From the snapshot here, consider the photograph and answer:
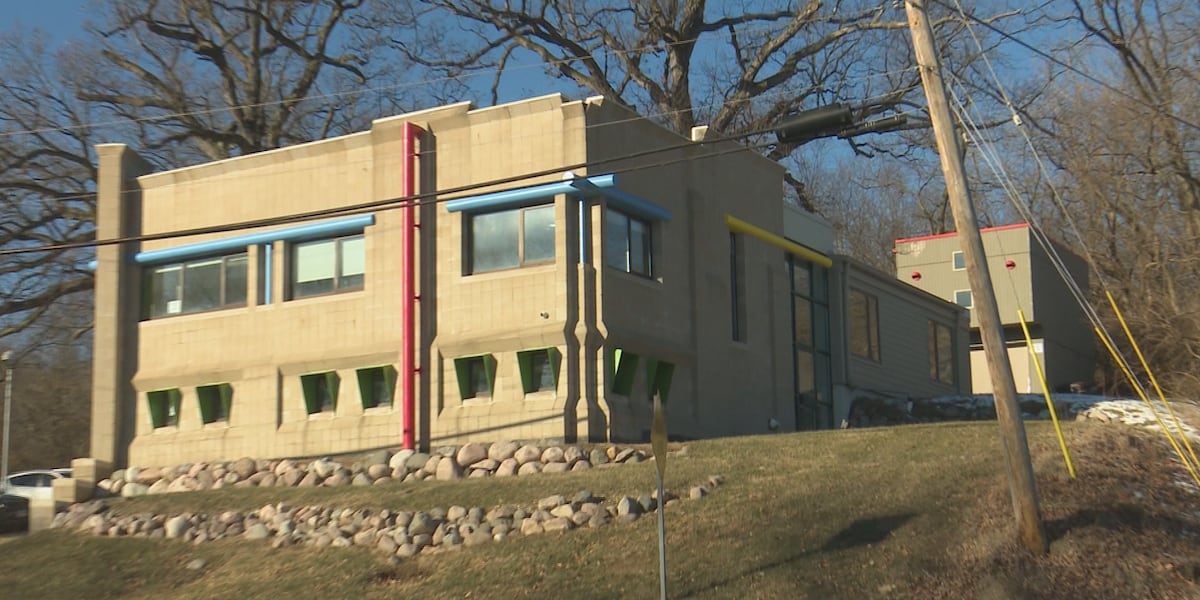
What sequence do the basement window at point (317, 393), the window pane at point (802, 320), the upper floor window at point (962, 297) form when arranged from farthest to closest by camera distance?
the upper floor window at point (962, 297) → the window pane at point (802, 320) → the basement window at point (317, 393)

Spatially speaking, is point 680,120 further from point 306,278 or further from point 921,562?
point 921,562

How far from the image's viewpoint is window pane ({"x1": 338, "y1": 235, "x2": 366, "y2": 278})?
24.5 metres

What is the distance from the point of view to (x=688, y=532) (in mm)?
16453

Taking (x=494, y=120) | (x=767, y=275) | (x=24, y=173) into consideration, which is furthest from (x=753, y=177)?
(x=24, y=173)

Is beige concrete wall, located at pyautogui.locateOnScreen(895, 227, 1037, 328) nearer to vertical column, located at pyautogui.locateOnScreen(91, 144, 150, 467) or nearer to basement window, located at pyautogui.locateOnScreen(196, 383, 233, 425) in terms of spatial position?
basement window, located at pyautogui.locateOnScreen(196, 383, 233, 425)

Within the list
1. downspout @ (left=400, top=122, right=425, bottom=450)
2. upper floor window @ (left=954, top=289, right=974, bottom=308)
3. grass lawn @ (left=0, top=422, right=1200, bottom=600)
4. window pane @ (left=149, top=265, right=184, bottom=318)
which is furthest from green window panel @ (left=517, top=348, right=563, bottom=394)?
upper floor window @ (left=954, top=289, right=974, bottom=308)

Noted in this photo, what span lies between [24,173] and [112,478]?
1370 centimetres

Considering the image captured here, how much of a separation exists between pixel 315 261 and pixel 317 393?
2.70 metres

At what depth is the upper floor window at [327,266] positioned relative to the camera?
24.5 metres

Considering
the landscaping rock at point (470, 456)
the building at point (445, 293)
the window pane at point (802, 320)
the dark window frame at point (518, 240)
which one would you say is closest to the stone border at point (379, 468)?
the landscaping rock at point (470, 456)

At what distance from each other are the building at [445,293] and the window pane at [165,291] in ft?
0.12

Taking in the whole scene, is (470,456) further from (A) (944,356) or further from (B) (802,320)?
(A) (944,356)

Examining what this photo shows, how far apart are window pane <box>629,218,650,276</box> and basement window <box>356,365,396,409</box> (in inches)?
204

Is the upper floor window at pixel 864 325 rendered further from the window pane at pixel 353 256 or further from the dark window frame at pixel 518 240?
the window pane at pixel 353 256
